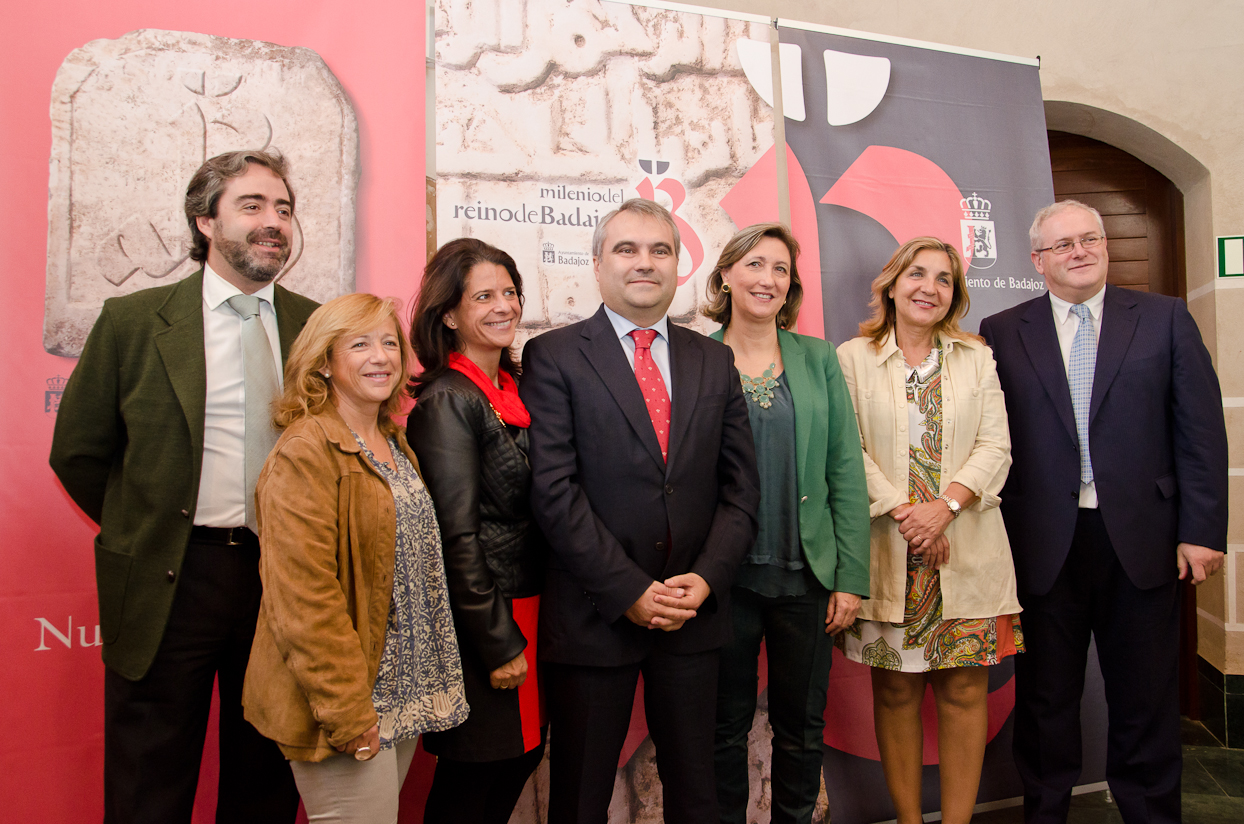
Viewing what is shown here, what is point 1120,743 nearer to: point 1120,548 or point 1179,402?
point 1120,548

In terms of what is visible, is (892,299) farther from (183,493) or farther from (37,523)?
(37,523)

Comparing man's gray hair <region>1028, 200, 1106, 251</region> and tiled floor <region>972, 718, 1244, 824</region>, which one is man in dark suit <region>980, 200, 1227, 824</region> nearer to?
man's gray hair <region>1028, 200, 1106, 251</region>

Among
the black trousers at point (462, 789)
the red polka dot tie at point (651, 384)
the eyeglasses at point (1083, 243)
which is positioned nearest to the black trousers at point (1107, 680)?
the eyeglasses at point (1083, 243)

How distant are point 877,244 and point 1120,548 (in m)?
1.45

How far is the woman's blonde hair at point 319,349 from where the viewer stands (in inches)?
61.2

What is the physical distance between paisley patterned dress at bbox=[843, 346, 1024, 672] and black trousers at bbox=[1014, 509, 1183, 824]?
213 mm

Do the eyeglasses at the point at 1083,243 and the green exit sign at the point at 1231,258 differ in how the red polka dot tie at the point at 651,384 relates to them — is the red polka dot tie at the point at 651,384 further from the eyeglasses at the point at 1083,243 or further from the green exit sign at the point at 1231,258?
the green exit sign at the point at 1231,258

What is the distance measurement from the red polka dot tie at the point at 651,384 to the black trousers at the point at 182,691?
3.46 feet

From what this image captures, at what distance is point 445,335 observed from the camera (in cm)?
184

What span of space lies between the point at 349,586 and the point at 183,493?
1.91ft

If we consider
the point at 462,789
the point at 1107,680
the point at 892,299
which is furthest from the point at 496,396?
the point at 1107,680

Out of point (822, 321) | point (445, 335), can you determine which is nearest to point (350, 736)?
point (445, 335)

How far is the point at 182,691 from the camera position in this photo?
5.66 ft

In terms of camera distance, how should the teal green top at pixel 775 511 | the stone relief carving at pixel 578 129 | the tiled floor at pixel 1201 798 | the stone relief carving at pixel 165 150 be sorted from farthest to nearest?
the tiled floor at pixel 1201 798 < the stone relief carving at pixel 578 129 < the stone relief carving at pixel 165 150 < the teal green top at pixel 775 511
